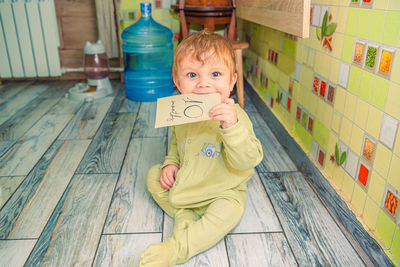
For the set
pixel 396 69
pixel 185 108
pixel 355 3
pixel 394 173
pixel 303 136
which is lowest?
pixel 303 136

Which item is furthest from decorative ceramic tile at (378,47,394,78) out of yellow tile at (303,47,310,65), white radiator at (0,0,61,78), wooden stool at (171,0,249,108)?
white radiator at (0,0,61,78)

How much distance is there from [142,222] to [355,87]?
68 centimetres

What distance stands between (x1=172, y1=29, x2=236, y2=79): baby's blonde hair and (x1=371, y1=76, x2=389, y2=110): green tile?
343mm

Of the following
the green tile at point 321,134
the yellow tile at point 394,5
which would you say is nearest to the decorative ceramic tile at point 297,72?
the green tile at point 321,134

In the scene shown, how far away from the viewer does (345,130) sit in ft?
3.28

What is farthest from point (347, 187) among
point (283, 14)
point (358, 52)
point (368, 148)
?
point (283, 14)

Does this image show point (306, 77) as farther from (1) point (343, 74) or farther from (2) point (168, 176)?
(2) point (168, 176)

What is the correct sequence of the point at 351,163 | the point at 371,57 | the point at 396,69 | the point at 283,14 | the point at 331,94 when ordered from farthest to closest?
the point at 283,14 < the point at 331,94 < the point at 351,163 < the point at 371,57 < the point at 396,69

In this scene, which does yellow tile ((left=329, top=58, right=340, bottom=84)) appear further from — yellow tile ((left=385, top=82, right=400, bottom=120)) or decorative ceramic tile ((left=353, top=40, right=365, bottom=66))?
yellow tile ((left=385, top=82, right=400, bottom=120))

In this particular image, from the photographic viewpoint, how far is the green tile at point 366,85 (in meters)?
0.86

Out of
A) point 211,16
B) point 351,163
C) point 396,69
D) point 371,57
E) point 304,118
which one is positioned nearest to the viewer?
point 396,69

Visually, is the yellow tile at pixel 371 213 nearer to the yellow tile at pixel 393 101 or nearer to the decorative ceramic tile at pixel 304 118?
the yellow tile at pixel 393 101

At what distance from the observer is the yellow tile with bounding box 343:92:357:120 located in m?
0.95

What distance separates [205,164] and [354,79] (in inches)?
17.9
